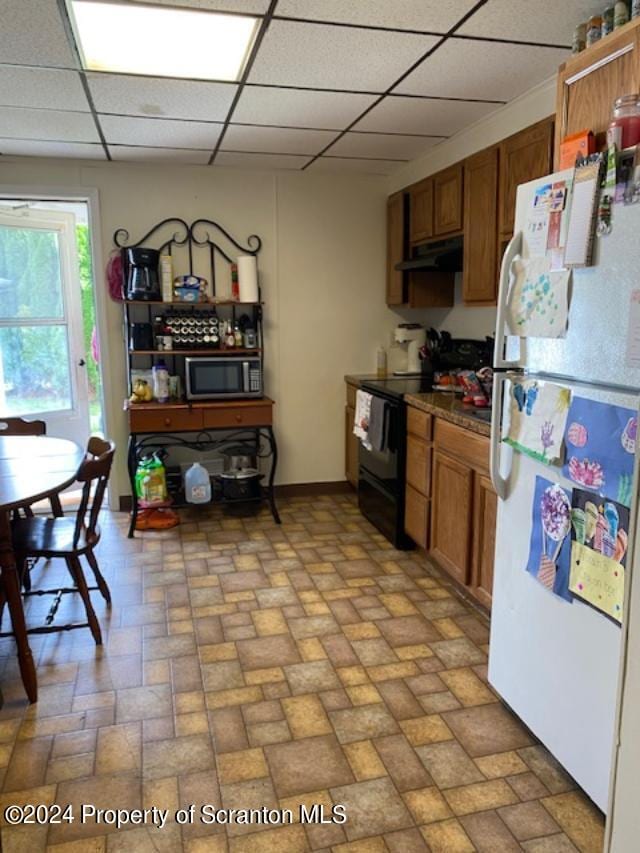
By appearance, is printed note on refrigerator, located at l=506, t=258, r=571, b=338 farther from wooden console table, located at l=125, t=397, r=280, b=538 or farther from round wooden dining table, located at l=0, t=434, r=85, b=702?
wooden console table, located at l=125, t=397, r=280, b=538

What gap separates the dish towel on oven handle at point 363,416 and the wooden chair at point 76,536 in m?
1.70

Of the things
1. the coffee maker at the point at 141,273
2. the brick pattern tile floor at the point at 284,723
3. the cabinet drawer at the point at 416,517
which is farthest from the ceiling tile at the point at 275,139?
the brick pattern tile floor at the point at 284,723

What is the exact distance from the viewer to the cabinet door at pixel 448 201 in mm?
3496

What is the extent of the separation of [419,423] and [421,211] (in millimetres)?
1522

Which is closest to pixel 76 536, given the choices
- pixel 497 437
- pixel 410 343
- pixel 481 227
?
pixel 497 437

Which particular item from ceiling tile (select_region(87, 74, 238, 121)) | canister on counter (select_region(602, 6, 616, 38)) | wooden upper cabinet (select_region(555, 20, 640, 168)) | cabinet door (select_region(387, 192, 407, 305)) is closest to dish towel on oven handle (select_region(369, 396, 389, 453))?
cabinet door (select_region(387, 192, 407, 305))

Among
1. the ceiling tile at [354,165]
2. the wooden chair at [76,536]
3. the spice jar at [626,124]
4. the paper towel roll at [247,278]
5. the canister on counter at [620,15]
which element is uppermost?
the ceiling tile at [354,165]

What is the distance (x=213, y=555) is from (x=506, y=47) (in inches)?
112

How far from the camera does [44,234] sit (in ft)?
16.0

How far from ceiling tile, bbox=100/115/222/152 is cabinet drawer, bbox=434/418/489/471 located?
200 cm

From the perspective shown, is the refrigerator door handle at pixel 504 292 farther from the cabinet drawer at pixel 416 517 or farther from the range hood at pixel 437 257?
the range hood at pixel 437 257

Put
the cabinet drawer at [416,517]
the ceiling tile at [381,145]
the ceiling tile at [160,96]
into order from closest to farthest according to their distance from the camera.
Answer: the ceiling tile at [160,96]
the cabinet drawer at [416,517]
the ceiling tile at [381,145]

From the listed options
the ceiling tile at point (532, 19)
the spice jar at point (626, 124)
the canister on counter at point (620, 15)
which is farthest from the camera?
the ceiling tile at point (532, 19)

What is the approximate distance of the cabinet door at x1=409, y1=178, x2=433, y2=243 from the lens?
3.89 meters
